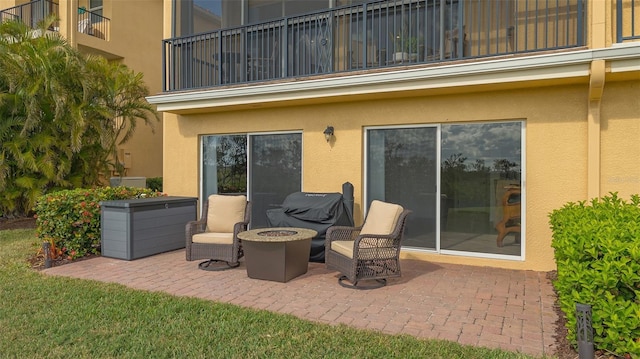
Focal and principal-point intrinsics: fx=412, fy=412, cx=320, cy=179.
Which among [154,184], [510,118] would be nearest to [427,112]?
[510,118]

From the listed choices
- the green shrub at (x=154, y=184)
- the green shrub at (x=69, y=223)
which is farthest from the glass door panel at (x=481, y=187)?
the green shrub at (x=154, y=184)

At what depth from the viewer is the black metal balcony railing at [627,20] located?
5.66 meters

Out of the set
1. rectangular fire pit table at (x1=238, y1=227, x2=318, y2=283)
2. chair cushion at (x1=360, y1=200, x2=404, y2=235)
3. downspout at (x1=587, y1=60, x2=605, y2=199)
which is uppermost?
downspout at (x1=587, y1=60, x2=605, y2=199)

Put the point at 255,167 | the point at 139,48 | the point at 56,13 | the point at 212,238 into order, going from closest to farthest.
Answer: the point at 212,238 → the point at 255,167 → the point at 56,13 → the point at 139,48

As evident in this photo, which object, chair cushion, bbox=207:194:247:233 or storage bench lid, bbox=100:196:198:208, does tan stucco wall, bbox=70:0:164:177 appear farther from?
chair cushion, bbox=207:194:247:233

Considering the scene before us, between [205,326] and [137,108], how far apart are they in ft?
32.8

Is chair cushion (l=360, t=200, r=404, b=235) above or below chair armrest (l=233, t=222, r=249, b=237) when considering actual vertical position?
above

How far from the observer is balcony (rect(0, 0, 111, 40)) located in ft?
48.3

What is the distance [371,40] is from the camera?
7719mm

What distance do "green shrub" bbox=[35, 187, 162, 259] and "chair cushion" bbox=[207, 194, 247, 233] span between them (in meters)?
2.19

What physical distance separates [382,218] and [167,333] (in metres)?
3.17

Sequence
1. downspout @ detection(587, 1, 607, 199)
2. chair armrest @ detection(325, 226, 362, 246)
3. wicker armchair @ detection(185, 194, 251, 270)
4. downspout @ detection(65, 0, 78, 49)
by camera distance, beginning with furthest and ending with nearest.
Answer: downspout @ detection(65, 0, 78, 49), wicker armchair @ detection(185, 194, 251, 270), chair armrest @ detection(325, 226, 362, 246), downspout @ detection(587, 1, 607, 199)

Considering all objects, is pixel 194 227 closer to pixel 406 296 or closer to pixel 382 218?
pixel 382 218

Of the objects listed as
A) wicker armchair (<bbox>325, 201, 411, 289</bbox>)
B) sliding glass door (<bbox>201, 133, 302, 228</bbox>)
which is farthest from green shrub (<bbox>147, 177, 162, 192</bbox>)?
wicker armchair (<bbox>325, 201, 411, 289</bbox>)
